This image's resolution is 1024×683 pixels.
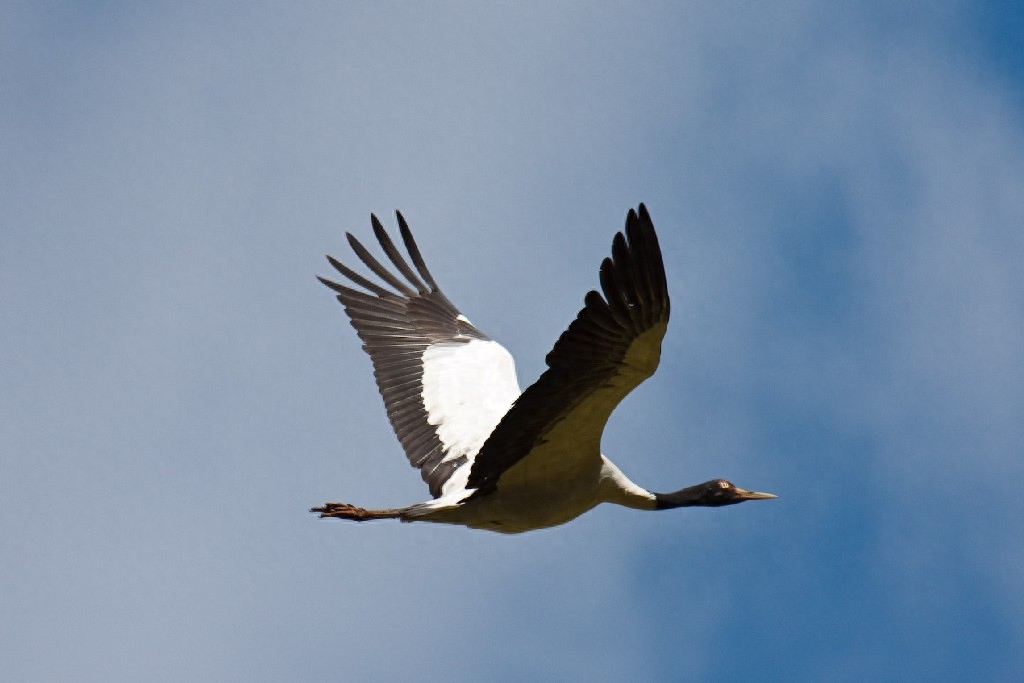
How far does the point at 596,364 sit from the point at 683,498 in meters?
2.87

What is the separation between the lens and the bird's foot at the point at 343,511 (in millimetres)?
12062

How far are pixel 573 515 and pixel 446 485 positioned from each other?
1.30 m

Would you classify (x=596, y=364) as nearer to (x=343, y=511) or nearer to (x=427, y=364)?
(x=343, y=511)

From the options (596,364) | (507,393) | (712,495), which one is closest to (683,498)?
(712,495)

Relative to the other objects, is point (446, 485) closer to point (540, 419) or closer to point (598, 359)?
point (540, 419)

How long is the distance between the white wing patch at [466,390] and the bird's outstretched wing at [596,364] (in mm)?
1665

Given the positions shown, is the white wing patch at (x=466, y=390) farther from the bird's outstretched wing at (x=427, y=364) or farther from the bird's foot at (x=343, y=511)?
the bird's foot at (x=343, y=511)

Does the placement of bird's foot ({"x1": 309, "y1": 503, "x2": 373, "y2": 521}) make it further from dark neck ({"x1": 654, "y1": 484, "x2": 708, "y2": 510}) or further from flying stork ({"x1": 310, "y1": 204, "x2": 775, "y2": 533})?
dark neck ({"x1": 654, "y1": 484, "x2": 708, "y2": 510})

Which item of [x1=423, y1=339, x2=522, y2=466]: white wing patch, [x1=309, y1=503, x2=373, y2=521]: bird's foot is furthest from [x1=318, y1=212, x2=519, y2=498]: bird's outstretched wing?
[x1=309, y1=503, x2=373, y2=521]: bird's foot

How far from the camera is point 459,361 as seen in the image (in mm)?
14688

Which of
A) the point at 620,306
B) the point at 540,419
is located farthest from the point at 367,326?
the point at 620,306

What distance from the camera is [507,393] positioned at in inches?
557

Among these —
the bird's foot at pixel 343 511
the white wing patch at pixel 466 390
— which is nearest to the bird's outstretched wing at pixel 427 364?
the white wing patch at pixel 466 390

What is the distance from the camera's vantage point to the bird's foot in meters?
12.1
